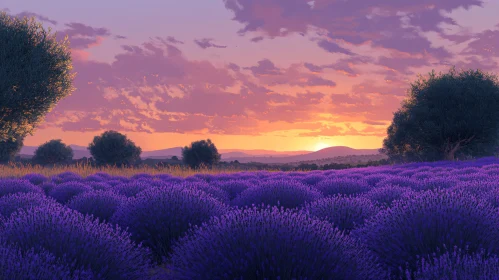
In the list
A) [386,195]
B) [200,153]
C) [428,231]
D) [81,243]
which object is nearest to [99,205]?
[81,243]

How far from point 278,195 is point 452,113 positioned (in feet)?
97.4

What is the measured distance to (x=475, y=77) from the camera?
33188mm

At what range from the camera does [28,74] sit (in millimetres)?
21125

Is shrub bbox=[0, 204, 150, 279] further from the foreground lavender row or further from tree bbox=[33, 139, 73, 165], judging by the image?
tree bbox=[33, 139, 73, 165]

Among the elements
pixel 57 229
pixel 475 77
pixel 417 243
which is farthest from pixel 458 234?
pixel 475 77

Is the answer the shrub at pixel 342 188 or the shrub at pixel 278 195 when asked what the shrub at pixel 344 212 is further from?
the shrub at pixel 342 188

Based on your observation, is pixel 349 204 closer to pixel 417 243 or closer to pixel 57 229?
pixel 417 243

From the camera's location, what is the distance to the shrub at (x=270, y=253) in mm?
3035

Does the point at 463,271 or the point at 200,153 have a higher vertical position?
the point at 200,153

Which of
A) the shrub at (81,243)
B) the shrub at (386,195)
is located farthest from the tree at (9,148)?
the shrub at (81,243)

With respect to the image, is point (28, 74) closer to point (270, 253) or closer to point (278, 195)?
point (278, 195)

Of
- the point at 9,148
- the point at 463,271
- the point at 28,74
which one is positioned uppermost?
the point at 28,74

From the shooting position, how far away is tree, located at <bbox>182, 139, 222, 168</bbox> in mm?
53625

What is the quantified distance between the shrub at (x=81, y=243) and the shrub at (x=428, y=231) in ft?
7.77
